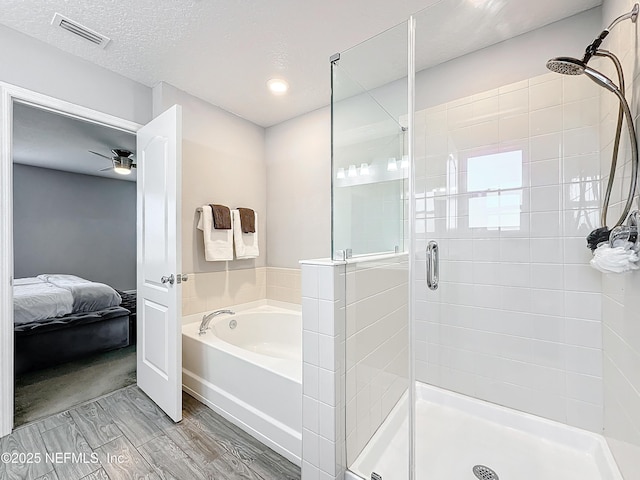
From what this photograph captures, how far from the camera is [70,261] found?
5.02 m

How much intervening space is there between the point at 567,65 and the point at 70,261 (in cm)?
664

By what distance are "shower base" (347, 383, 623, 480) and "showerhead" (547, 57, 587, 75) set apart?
1.70 metres

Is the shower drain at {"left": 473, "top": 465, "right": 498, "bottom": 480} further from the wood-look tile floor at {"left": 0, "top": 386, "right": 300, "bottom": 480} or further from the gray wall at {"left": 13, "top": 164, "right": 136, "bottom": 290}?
the gray wall at {"left": 13, "top": 164, "right": 136, "bottom": 290}

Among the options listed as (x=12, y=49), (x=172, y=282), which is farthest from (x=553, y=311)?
(x=12, y=49)

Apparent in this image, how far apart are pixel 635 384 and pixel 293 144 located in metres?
2.81

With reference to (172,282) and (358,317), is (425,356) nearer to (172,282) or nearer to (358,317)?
(358,317)

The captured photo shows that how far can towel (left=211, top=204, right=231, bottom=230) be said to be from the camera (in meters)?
2.55

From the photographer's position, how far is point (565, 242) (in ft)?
5.22

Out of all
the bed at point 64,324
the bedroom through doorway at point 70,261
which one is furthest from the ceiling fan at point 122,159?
the bed at point 64,324

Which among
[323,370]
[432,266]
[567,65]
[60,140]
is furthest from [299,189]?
[60,140]

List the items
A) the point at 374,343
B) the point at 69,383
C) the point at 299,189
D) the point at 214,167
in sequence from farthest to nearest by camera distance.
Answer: the point at 299,189, the point at 214,167, the point at 69,383, the point at 374,343

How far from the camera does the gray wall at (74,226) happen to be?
15.1 feet

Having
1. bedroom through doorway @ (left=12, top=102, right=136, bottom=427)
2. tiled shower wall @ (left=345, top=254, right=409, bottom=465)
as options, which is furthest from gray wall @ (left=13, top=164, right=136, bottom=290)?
tiled shower wall @ (left=345, top=254, right=409, bottom=465)

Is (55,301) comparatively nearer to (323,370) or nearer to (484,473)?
(323,370)
